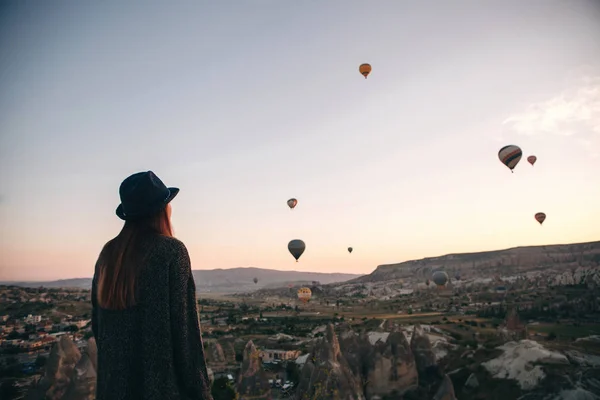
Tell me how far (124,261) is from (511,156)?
108ft

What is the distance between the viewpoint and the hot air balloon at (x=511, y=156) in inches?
1222

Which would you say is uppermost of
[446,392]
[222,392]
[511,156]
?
[511,156]

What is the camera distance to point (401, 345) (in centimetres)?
2078

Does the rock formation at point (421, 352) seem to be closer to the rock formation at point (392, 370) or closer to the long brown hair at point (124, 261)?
the rock formation at point (392, 370)

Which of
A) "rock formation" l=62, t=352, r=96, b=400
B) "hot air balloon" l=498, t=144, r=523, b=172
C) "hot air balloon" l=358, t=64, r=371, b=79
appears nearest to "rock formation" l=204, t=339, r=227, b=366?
"rock formation" l=62, t=352, r=96, b=400

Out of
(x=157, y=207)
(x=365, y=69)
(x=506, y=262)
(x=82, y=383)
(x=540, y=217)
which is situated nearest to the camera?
(x=157, y=207)

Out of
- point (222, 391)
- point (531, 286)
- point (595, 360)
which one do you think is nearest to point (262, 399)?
point (222, 391)

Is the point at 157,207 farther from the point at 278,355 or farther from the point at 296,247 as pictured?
the point at 278,355

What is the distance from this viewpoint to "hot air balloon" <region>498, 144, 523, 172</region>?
31038 mm

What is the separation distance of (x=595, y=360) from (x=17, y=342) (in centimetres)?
4658

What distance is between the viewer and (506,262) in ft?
373

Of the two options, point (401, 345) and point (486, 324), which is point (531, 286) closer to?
point (486, 324)

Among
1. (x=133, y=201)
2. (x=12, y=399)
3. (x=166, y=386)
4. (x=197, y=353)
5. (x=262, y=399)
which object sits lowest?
(x=12, y=399)

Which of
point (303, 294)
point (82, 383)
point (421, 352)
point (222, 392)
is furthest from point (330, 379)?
point (303, 294)
